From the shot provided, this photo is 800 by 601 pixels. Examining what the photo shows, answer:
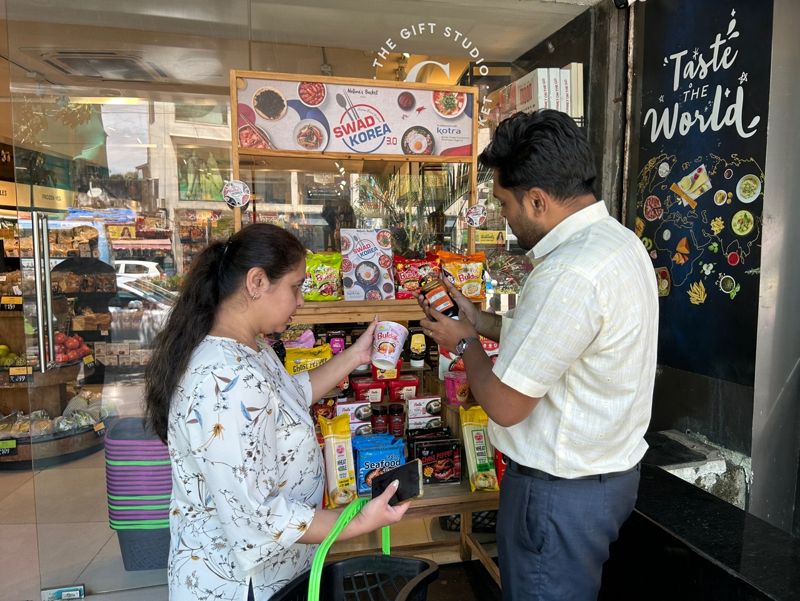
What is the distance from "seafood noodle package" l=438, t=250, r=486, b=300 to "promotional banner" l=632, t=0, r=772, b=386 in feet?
3.44

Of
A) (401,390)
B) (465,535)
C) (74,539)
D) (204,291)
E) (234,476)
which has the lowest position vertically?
(74,539)

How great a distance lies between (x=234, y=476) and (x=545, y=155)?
40.3 inches

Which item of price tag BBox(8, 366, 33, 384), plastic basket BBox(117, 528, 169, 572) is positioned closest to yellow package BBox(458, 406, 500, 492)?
plastic basket BBox(117, 528, 169, 572)

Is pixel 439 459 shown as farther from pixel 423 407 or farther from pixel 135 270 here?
pixel 135 270

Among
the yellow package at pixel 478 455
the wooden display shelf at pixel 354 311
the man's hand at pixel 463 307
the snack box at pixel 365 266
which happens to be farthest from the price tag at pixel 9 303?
the man's hand at pixel 463 307

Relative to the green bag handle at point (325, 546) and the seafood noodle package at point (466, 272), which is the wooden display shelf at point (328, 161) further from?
the green bag handle at point (325, 546)

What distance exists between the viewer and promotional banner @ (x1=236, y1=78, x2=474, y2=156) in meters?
2.38

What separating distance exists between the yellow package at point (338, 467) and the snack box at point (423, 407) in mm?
367

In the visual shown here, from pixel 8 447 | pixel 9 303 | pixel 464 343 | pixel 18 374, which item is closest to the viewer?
pixel 464 343

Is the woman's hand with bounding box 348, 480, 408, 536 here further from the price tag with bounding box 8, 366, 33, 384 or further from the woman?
the price tag with bounding box 8, 366, 33, 384

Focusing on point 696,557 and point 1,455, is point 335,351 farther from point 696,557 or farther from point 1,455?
point 1,455

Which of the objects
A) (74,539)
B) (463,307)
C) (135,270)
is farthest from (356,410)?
(135,270)

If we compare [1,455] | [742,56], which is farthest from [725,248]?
[1,455]

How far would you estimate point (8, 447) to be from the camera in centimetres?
389
